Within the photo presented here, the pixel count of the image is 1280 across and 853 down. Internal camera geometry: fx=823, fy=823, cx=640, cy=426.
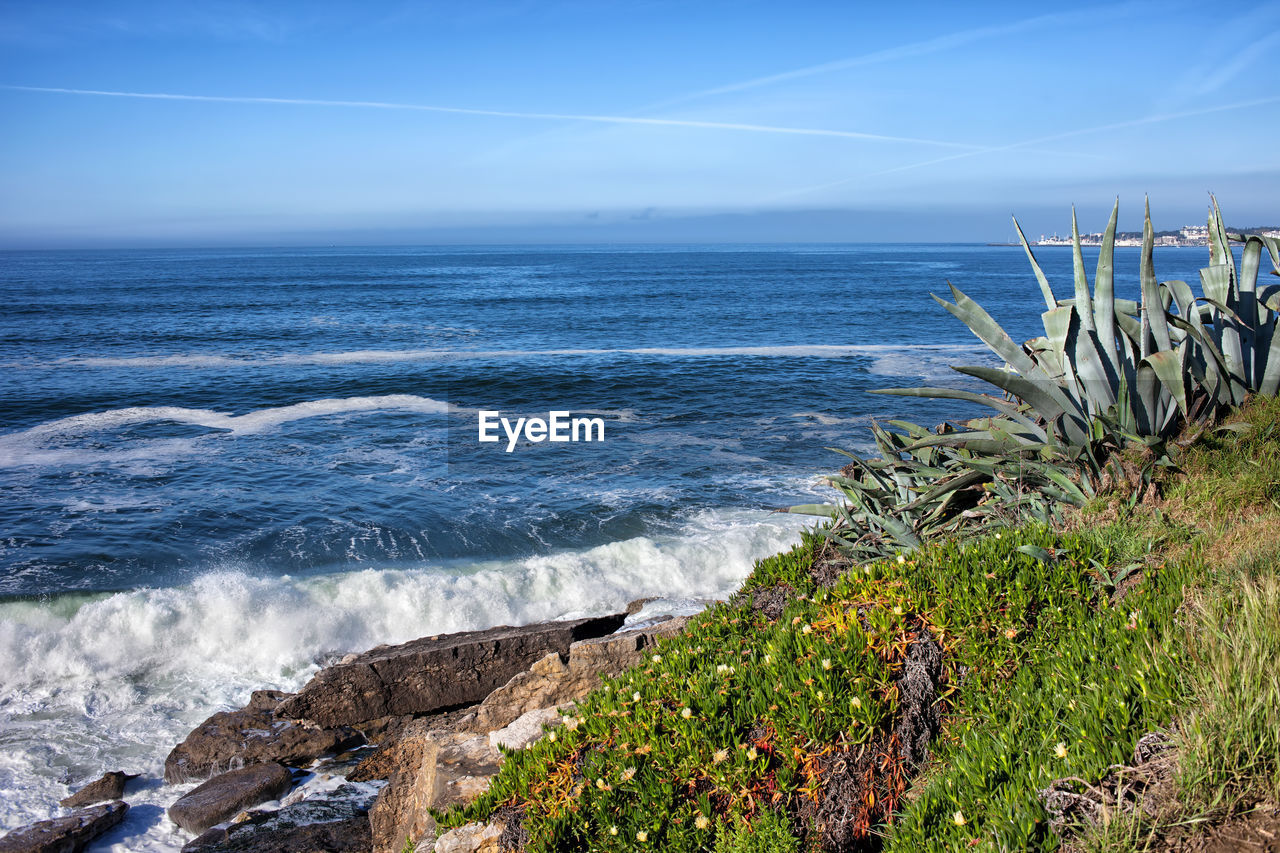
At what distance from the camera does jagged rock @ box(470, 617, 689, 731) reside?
5.59m

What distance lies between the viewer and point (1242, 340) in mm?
5363

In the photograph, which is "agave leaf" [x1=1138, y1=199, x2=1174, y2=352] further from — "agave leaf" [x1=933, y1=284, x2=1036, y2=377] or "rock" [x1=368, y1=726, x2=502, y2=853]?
"rock" [x1=368, y1=726, x2=502, y2=853]

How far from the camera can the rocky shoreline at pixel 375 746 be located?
470 cm

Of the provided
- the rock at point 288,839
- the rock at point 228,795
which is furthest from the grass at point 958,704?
the rock at point 228,795

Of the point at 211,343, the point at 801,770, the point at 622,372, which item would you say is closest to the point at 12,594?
the point at 801,770

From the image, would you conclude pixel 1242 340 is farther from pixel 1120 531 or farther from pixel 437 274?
pixel 437 274

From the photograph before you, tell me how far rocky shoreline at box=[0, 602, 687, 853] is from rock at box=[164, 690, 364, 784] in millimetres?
10

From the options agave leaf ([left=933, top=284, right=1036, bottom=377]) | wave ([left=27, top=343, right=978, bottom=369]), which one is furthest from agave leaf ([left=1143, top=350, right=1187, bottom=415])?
wave ([left=27, top=343, right=978, bottom=369])

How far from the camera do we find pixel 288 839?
5551mm

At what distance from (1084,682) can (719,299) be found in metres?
52.8

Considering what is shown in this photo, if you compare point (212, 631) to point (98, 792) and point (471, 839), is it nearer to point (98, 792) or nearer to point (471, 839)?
point (98, 792)

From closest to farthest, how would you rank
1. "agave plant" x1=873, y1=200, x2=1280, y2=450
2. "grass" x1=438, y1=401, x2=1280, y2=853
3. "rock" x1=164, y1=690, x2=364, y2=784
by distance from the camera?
"grass" x1=438, y1=401, x2=1280, y2=853 → "agave plant" x1=873, y1=200, x2=1280, y2=450 → "rock" x1=164, y1=690, x2=364, y2=784

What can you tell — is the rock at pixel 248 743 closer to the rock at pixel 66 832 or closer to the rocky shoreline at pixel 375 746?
the rocky shoreline at pixel 375 746

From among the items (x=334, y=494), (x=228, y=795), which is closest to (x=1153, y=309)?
(x=228, y=795)
